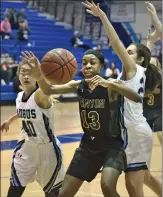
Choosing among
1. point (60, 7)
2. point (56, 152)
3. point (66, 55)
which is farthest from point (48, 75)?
point (60, 7)

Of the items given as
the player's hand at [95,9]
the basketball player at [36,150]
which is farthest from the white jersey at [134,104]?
the basketball player at [36,150]

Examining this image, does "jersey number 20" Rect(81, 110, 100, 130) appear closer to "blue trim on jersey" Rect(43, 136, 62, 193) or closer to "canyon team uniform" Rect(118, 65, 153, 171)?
"canyon team uniform" Rect(118, 65, 153, 171)

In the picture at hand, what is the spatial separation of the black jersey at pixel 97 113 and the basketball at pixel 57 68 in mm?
221

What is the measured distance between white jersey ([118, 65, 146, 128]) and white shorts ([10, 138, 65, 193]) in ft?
2.40

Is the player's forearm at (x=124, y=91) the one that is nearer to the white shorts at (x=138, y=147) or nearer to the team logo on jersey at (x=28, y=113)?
the white shorts at (x=138, y=147)

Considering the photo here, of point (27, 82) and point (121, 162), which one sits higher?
point (27, 82)

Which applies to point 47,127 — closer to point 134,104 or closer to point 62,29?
point 134,104

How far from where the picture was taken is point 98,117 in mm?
4031

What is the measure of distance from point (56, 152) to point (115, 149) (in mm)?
699

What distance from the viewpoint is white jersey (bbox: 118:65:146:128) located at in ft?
13.8

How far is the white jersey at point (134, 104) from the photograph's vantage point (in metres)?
4.20

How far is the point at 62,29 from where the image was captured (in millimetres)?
23797

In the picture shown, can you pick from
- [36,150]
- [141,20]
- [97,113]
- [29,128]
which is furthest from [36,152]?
[141,20]

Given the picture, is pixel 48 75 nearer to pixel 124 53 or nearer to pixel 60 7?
pixel 124 53
